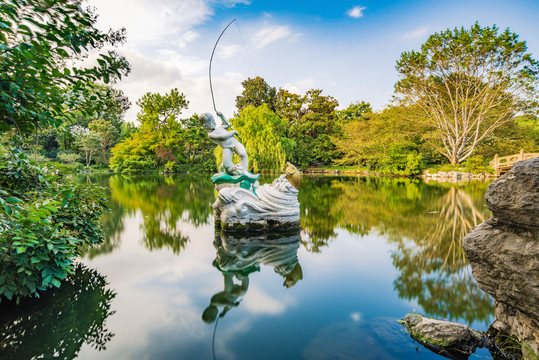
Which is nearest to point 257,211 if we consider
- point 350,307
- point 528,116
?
point 350,307

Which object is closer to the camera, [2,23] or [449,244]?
[2,23]

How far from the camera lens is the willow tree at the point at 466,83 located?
46.6ft

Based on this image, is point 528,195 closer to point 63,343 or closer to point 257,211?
point 63,343

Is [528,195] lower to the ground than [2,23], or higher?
lower

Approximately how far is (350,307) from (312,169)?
22.5 metres

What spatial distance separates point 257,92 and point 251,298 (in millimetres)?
27607

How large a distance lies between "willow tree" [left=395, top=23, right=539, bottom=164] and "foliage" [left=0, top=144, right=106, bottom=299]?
18.3 m

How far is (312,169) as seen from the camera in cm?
2469

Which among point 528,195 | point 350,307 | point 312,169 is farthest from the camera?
point 312,169

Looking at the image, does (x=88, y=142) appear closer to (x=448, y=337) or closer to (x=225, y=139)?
(x=225, y=139)

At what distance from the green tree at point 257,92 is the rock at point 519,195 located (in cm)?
2737

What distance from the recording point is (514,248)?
1.62 m

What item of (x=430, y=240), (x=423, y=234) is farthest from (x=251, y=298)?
(x=423, y=234)

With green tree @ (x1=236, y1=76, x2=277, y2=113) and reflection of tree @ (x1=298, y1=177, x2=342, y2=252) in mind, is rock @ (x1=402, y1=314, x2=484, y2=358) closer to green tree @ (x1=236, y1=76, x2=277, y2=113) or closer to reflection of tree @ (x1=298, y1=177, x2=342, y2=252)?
reflection of tree @ (x1=298, y1=177, x2=342, y2=252)
